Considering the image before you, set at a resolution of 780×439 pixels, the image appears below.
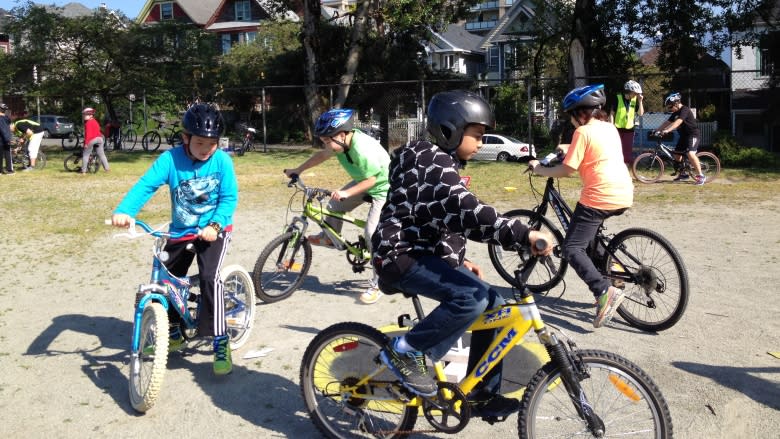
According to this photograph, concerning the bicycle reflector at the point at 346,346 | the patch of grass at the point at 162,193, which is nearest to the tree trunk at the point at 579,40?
the patch of grass at the point at 162,193

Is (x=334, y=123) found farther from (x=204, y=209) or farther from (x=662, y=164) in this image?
(x=662, y=164)

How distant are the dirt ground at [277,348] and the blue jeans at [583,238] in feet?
1.77

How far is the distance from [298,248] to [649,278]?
3.19m

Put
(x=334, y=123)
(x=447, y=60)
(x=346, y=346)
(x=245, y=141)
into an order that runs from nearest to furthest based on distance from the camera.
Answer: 1. (x=346, y=346)
2. (x=334, y=123)
3. (x=245, y=141)
4. (x=447, y=60)

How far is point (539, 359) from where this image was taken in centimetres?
521

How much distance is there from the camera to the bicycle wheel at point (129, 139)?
28334 millimetres

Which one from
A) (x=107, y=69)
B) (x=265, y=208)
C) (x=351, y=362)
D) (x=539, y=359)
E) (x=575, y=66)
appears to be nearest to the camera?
(x=351, y=362)

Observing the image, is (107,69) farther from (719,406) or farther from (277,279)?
(719,406)

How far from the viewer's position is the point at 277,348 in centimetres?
580

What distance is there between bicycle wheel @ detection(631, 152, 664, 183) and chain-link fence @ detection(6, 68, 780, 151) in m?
5.55

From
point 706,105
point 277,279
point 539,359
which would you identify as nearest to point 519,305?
point 539,359

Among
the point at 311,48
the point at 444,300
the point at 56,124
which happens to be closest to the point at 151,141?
the point at 311,48

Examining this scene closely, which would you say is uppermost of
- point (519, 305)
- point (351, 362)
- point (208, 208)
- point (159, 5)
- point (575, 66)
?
point (159, 5)

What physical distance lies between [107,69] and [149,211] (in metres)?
17.9
